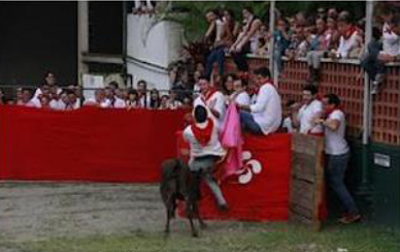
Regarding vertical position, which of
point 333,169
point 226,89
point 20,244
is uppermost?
point 226,89

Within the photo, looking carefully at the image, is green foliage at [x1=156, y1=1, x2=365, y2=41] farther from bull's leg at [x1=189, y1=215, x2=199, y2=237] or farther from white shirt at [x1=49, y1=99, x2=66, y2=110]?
bull's leg at [x1=189, y1=215, x2=199, y2=237]

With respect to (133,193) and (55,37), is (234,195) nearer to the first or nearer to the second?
(133,193)

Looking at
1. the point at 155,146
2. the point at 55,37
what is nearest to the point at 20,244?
the point at 155,146

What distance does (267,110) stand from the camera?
47.3ft

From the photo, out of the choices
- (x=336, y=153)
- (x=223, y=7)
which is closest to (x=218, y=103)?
(x=336, y=153)

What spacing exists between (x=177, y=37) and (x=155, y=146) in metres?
6.32

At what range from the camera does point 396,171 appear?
1347cm

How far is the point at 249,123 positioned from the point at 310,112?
0.84m

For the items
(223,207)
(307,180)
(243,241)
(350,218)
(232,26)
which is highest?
(232,26)

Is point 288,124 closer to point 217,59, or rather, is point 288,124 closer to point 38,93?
point 217,59

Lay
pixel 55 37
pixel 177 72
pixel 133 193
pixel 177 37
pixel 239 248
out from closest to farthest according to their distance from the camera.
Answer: pixel 239 248
pixel 133 193
pixel 177 72
pixel 177 37
pixel 55 37

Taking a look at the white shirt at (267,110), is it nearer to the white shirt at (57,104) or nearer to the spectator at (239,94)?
the spectator at (239,94)

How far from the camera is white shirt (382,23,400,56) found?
13.3 metres

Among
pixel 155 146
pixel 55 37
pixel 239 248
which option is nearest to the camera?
pixel 239 248
